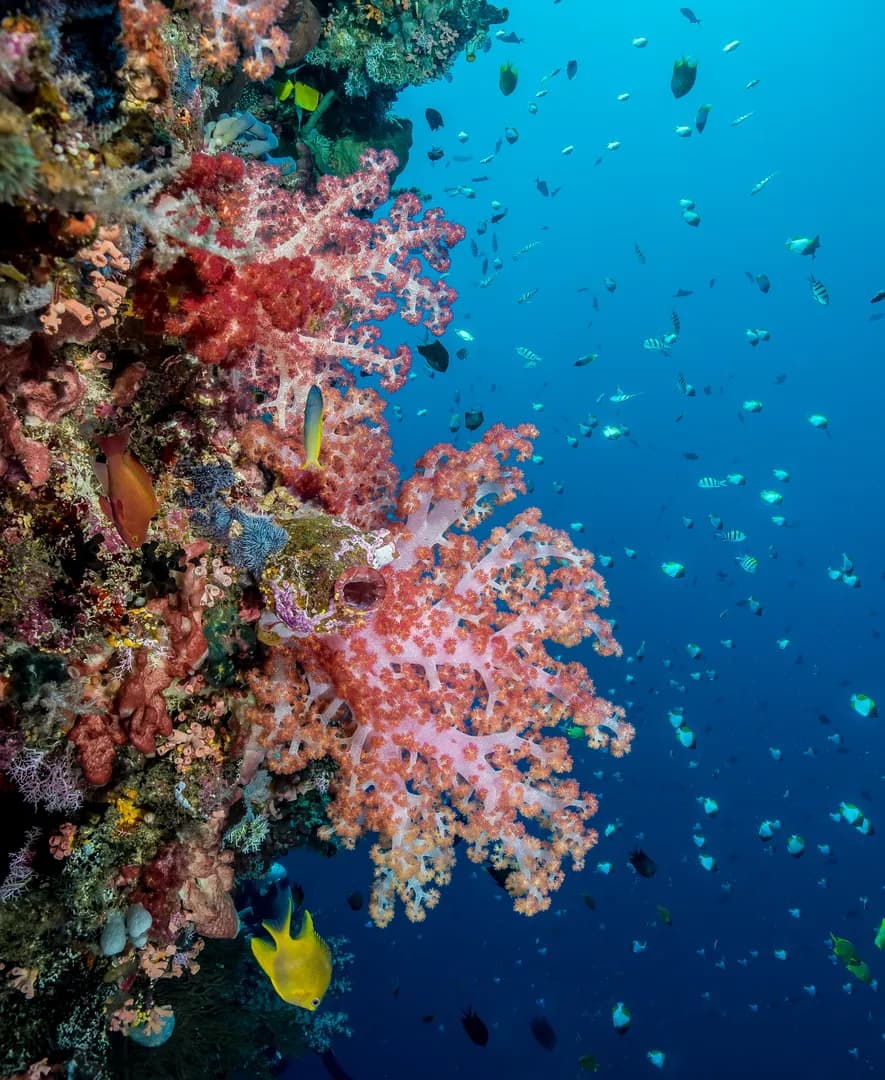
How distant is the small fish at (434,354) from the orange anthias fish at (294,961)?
6.06 metres

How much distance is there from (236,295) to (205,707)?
2310 millimetres

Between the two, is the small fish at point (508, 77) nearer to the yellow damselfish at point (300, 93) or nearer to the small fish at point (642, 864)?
the yellow damselfish at point (300, 93)

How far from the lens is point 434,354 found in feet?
26.8

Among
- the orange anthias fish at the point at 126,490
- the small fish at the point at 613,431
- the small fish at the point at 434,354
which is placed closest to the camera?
the orange anthias fish at the point at 126,490

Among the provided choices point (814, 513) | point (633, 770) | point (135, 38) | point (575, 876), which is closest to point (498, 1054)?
point (575, 876)

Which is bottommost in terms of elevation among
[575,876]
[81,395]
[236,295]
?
[81,395]

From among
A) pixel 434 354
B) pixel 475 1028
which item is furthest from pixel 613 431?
pixel 475 1028

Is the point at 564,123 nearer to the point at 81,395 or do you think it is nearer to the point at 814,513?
the point at 814,513

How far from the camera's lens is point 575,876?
42.2m

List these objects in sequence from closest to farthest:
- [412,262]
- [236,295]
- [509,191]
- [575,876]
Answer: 1. [236,295]
2. [412,262]
3. [575,876]
4. [509,191]

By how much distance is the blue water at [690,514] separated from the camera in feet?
121

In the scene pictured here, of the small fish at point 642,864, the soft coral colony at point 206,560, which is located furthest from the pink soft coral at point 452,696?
the small fish at point 642,864

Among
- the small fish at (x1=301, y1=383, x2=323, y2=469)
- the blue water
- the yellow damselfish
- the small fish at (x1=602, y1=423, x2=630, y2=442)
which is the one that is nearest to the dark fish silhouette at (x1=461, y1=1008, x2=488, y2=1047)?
the small fish at (x1=301, y1=383, x2=323, y2=469)

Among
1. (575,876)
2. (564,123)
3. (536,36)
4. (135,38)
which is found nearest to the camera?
(135,38)
